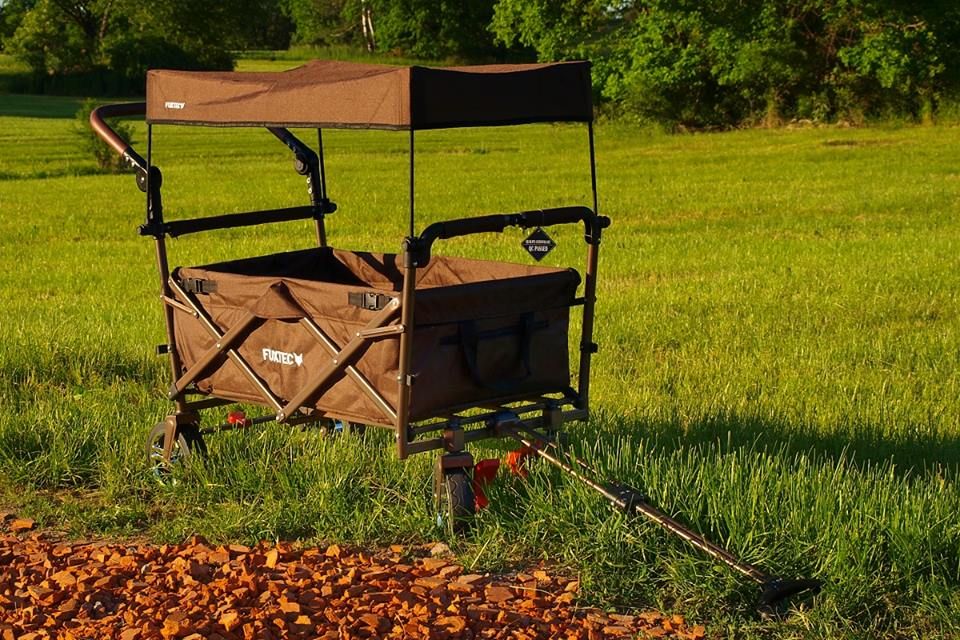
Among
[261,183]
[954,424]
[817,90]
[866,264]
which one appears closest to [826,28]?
[817,90]

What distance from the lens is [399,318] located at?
5.03 m

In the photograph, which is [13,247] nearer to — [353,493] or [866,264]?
[866,264]

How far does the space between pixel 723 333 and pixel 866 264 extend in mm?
3621

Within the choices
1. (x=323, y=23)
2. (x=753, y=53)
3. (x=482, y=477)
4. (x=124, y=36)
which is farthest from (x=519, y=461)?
(x=323, y=23)

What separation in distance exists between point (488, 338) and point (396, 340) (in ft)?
1.24

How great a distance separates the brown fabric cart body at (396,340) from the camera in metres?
5.16

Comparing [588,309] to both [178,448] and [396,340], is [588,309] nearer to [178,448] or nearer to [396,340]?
[396,340]

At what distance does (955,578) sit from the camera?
4.54 meters

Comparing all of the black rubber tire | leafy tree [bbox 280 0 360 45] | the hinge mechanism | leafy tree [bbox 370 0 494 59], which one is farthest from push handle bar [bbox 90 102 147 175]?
leafy tree [bbox 280 0 360 45]

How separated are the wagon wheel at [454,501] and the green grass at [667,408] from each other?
65mm

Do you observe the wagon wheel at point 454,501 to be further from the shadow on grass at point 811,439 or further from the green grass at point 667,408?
the shadow on grass at point 811,439

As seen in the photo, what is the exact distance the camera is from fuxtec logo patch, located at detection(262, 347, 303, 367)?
18.0 ft

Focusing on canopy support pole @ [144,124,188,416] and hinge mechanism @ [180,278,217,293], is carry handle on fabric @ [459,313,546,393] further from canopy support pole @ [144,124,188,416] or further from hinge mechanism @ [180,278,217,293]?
canopy support pole @ [144,124,188,416]

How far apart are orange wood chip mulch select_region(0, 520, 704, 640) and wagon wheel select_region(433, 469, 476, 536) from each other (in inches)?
6.8
